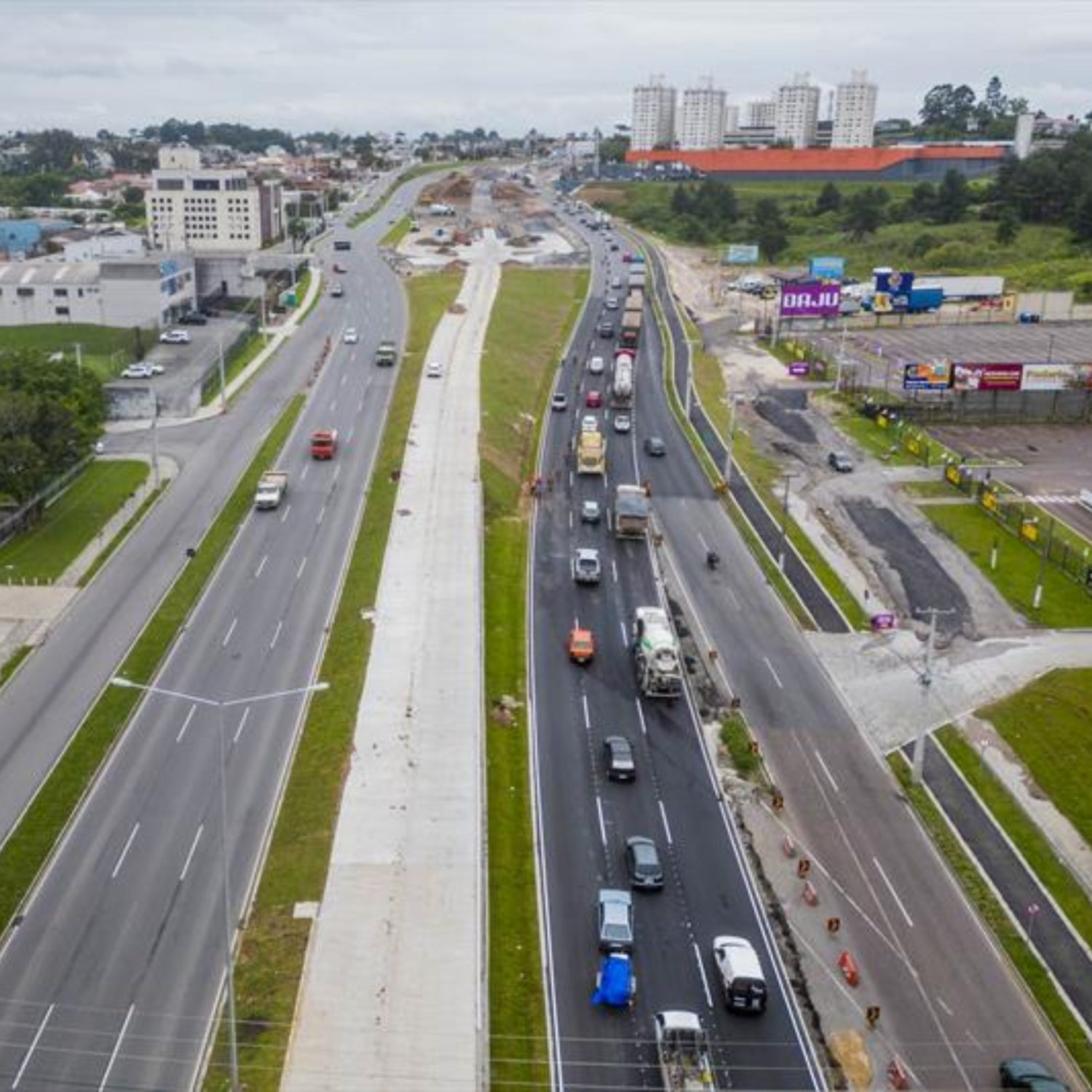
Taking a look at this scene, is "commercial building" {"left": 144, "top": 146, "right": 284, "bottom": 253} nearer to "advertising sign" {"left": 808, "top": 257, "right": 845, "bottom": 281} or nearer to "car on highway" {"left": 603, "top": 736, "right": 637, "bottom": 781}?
"advertising sign" {"left": 808, "top": 257, "right": 845, "bottom": 281}

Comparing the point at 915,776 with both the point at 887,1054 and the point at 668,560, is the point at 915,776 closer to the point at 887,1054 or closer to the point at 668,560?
the point at 887,1054

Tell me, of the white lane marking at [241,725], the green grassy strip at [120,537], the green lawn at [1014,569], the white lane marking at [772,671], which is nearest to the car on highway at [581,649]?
the white lane marking at [772,671]

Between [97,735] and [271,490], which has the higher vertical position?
[271,490]

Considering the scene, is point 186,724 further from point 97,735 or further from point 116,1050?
point 116,1050

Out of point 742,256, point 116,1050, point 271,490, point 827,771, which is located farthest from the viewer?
point 742,256

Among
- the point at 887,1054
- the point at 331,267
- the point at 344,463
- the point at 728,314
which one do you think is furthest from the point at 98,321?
Answer: the point at 887,1054

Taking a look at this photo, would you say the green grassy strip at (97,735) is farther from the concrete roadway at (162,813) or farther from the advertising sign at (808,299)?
the advertising sign at (808,299)

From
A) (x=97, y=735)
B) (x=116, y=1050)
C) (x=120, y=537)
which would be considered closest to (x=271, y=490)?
(x=120, y=537)
